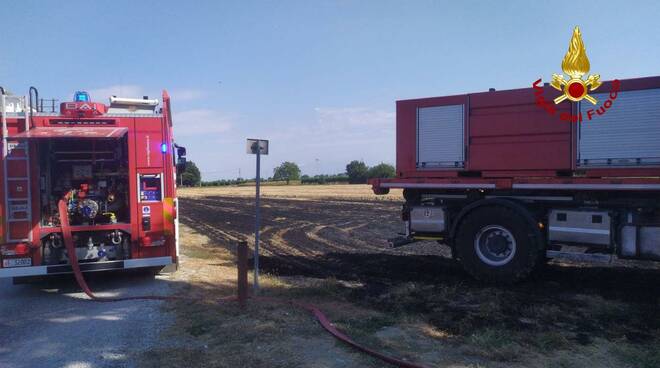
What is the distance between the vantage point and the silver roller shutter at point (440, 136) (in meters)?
8.69

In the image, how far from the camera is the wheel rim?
26.8 feet

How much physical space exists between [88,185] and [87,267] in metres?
1.37

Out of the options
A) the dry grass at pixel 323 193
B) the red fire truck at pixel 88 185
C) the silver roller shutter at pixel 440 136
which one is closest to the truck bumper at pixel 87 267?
the red fire truck at pixel 88 185

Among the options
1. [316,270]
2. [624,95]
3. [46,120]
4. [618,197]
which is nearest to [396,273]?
[316,270]

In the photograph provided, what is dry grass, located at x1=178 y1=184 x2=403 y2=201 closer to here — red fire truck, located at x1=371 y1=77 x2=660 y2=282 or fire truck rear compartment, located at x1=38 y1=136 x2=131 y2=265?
red fire truck, located at x1=371 y1=77 x2=660 y2=282

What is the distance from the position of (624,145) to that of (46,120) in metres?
8.52

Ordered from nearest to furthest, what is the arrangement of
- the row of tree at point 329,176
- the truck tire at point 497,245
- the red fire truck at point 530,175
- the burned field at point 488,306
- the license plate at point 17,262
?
the burned field at point 488,306 < the red fire truck at point 530,175 < the license plate at point 17,262 < the truck tire at point 497,245 < the row of tree at point 329,176

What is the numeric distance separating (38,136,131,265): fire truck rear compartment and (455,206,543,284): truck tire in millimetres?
5455

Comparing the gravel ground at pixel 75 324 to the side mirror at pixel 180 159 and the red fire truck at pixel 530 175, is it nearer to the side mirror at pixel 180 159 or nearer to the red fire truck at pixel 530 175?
the side mirror at pixel 180 159

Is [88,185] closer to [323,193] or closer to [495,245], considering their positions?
[495,245]

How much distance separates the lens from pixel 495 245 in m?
8.30

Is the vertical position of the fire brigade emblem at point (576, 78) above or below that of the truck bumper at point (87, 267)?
above

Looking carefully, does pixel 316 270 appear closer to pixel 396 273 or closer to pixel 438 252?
pixel 396 273

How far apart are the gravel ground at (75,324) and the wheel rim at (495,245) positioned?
16.1 feet
